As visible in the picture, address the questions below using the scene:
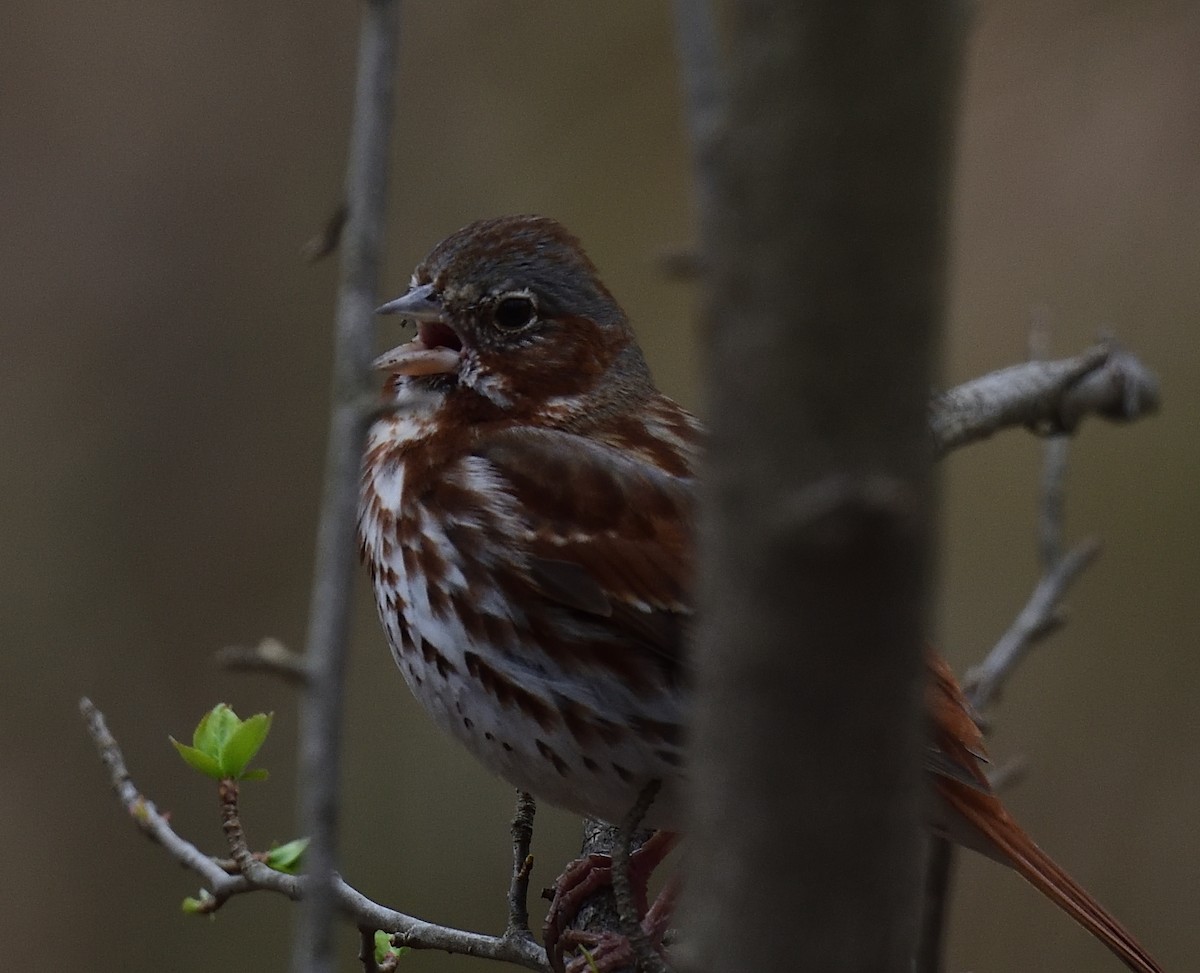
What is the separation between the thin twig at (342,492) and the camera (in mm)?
1311

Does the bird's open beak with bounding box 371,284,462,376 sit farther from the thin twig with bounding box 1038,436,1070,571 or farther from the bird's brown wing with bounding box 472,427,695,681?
the thin twig with bounding box 1038,436,1070,571

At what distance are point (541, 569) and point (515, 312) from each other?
62 cm

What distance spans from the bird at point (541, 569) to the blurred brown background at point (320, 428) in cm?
280

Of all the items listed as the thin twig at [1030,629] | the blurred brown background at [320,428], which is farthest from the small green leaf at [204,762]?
the blurred brown background at [320,428]

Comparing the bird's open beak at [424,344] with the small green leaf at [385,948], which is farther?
the bird's open beak at [424,344]

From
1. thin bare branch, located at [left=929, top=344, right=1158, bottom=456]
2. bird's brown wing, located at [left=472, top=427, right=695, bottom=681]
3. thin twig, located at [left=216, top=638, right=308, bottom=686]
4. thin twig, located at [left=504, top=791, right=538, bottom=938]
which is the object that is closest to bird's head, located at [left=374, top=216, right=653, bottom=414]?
bird's brown wing, located at [left=472, top=427, right=695, bottom=681]

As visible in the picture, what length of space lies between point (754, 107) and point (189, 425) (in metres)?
5.14

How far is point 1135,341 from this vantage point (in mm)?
Result: 6109

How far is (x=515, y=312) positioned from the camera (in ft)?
10.7

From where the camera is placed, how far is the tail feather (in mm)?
2799

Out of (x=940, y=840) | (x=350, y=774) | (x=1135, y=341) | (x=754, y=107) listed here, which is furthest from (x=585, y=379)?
(x=1135, y=341)

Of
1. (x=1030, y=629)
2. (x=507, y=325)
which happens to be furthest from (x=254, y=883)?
(x=1030, y=629)

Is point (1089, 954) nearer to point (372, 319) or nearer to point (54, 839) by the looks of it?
point (54, 839)

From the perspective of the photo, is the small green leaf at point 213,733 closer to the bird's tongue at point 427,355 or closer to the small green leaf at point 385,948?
the small green leaf at point 385,948
